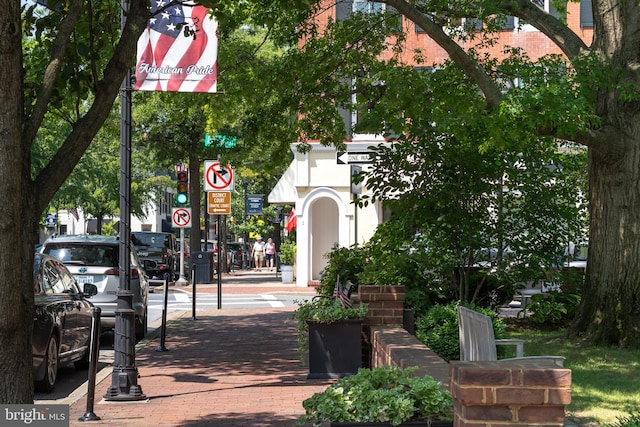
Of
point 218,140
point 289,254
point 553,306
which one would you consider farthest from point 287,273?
point 553,306

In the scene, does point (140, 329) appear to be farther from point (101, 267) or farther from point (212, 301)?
point (212, 301)

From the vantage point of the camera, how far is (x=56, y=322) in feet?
39.9

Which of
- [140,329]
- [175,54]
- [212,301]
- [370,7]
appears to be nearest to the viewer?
[175,54]

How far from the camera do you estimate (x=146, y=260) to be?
126ft

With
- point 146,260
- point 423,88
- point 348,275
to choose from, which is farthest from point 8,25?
point 146,260

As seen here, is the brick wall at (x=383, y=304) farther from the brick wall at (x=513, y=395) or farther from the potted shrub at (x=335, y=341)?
the brick wall at (x=513, y=395)

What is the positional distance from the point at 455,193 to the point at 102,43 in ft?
22.4

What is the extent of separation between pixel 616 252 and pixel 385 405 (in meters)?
9.41

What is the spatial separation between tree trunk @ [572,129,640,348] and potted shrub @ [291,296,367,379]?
4.13m

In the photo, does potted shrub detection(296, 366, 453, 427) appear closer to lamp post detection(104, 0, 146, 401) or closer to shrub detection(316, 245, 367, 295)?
lamp post detection(104, 0, 146, 401)

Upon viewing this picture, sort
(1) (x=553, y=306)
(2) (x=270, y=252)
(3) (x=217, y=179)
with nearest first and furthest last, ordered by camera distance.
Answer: (1) (x=553, y=306), (3) (x=217, y=179), (2) (x=270, y=252)

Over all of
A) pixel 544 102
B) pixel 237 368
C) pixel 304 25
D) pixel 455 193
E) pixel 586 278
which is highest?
pixel 304 25

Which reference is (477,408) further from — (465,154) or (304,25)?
(304,25)

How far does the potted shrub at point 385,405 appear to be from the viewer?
5.79 m
